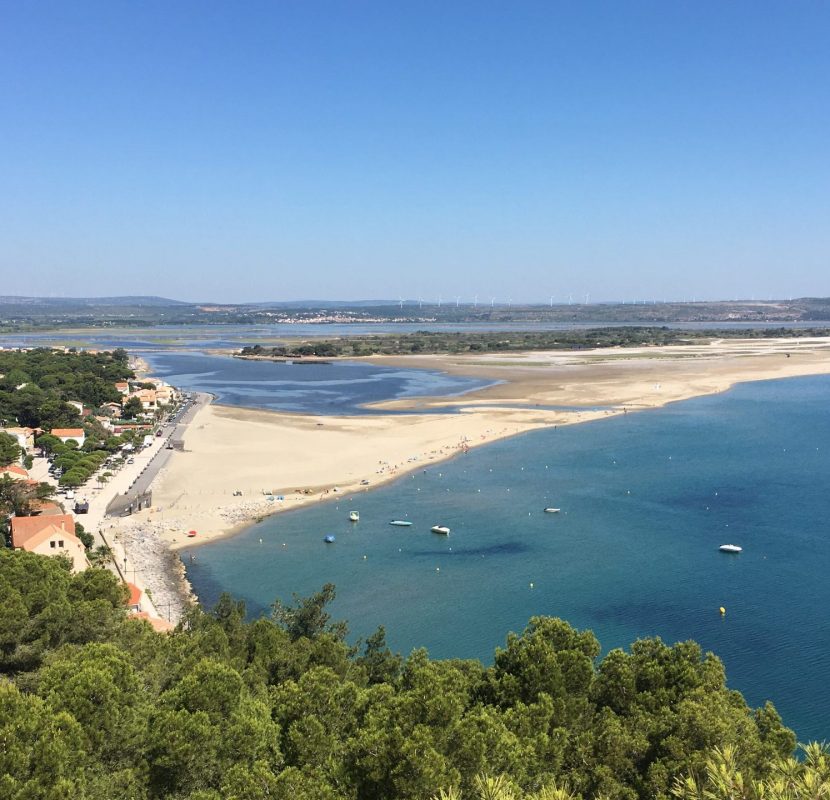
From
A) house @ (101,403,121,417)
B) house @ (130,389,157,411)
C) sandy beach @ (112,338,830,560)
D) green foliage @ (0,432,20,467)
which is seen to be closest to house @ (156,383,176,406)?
house @ (130,389,157,411)

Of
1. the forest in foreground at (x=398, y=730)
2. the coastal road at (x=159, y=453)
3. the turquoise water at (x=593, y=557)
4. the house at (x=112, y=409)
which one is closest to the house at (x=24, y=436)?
the coastal road at (x=159, y=453)

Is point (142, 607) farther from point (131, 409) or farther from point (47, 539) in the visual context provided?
point (131, 409)

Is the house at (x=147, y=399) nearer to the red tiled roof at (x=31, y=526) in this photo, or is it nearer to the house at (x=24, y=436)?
the house at (x=24, y=436)

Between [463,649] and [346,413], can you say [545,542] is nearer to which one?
[463,649]

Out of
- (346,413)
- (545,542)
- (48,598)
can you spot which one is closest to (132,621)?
(48,598)

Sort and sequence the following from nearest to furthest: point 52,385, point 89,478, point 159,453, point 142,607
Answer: point 142,607 < point 89,478 < point 159,453 < point 52,385

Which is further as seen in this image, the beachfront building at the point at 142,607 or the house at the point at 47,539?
the house at the point at 47,539

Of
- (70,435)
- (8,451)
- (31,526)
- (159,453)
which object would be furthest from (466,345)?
(31,526)
